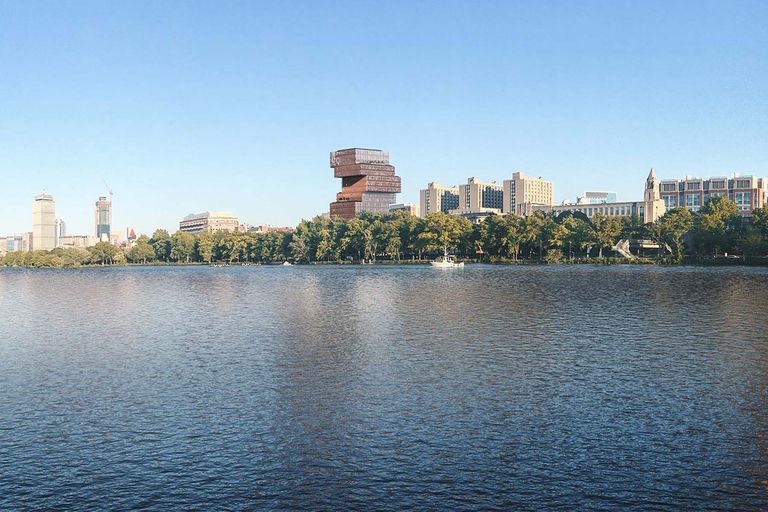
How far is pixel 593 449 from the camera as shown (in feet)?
79.9

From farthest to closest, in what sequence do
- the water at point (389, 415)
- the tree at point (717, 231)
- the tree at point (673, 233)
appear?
the tree at point (673, 233)
the tree at point (717, 231)
the water at point (389, 415)

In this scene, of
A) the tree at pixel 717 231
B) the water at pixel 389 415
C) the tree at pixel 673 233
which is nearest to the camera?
the water at pixel 389 415

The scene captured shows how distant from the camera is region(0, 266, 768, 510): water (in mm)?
20875

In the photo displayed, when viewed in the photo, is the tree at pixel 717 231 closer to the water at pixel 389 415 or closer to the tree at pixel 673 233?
the tree at pixel 673 233

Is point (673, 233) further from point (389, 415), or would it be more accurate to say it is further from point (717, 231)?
point (389, 415)

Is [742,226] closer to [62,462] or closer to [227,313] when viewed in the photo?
[227,313]

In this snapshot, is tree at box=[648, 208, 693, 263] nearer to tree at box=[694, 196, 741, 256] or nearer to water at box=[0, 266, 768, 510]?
tree at box=[694, 196, 741, 256]

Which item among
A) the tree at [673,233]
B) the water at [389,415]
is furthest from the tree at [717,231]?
the water at [389,415]

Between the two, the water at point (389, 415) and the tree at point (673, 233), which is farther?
the tree at point (673, 233)

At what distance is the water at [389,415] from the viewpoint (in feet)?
68.5

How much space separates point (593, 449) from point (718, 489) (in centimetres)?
456

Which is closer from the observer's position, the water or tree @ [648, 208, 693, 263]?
the water

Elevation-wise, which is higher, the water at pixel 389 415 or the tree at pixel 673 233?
the tree at pixel 673 233

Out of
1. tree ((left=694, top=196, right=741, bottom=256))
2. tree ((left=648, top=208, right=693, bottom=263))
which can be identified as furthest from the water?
tree ((left=648, top=208, right=693, bottom=263))
